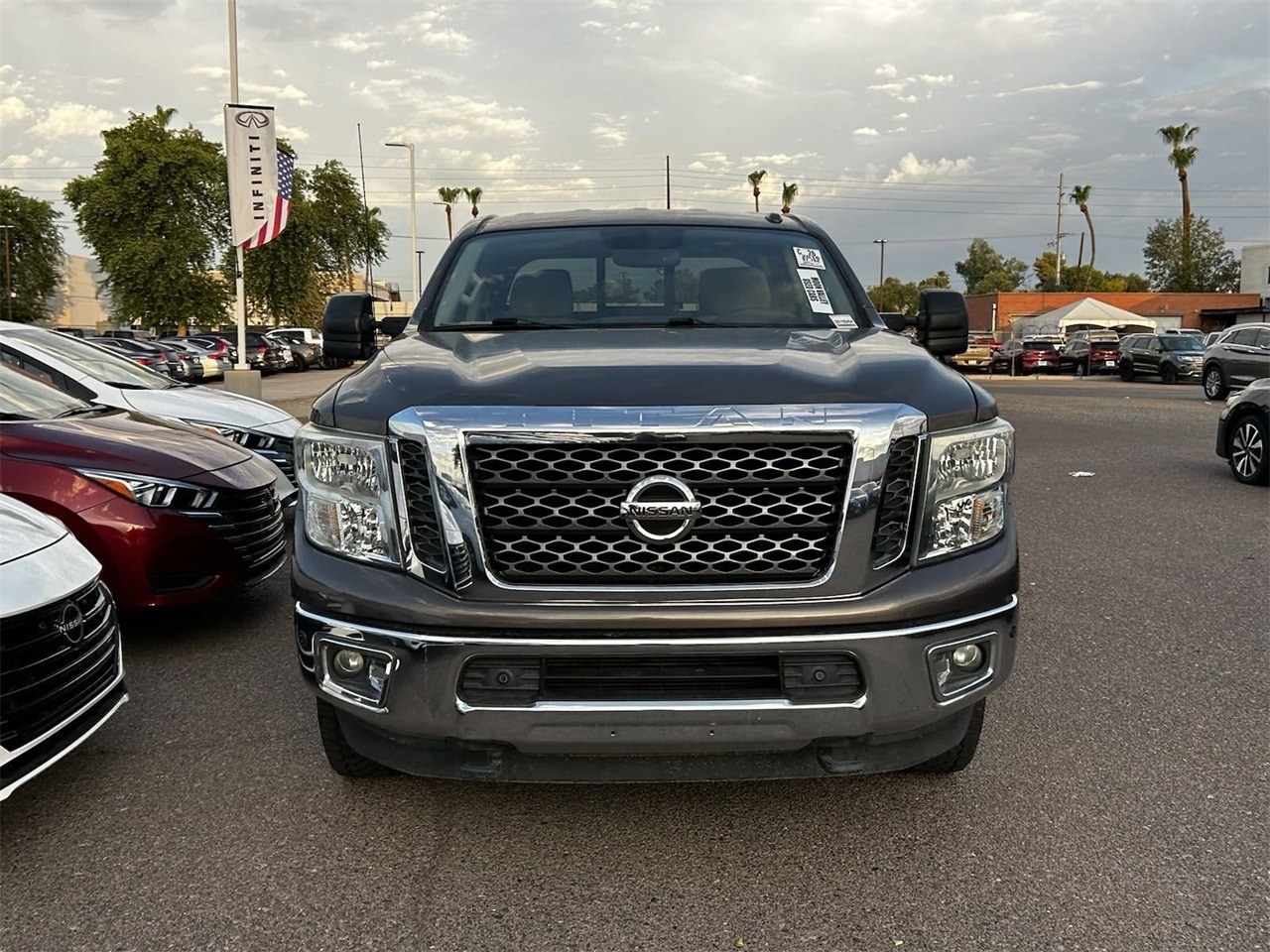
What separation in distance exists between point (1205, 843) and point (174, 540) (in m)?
4.11

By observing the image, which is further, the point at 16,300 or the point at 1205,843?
the point at 16,300

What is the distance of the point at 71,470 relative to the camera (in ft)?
14.9

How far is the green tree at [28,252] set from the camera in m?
65.2

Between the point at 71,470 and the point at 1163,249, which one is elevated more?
the point at 1163,249

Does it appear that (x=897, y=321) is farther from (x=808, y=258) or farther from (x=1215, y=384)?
(x=1215, y=384)

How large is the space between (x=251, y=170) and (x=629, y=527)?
13.9m

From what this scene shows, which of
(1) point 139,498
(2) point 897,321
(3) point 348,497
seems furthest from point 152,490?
(2) point 897,321

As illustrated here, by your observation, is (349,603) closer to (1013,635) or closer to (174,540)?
(1013,635)

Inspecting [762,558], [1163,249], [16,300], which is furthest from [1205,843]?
[1163,249]

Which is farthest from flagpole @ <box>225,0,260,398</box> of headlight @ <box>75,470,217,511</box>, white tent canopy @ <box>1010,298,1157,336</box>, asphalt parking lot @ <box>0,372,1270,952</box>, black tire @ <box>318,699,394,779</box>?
white tent canopy @ <box>1010,298,1157,336</box>

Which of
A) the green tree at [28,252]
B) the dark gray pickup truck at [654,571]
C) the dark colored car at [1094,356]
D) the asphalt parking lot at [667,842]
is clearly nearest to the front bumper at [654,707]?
the dark gray pickup truck at [654,571]

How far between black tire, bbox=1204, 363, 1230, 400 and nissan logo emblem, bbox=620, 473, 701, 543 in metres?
23.3

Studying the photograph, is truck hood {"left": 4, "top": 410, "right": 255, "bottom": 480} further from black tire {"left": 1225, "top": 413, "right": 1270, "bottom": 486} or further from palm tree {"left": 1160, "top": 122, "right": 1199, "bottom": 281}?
palm tree {"left": 1160, "top": 122, "right": 1199, "bottom": 281}

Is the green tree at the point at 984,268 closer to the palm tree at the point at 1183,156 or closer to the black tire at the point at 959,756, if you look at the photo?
the palm tree at the point at 1183,156
